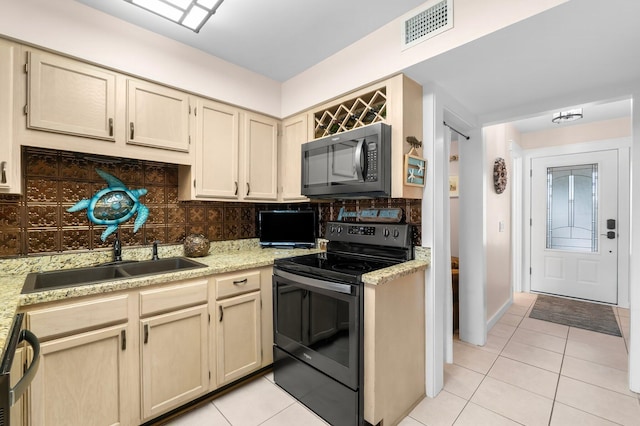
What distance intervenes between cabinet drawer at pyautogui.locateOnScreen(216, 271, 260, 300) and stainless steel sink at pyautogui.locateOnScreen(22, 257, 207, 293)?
0.17 m

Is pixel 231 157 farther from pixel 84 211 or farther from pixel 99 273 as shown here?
pixel 99 273

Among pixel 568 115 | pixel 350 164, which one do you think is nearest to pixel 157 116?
pixel 350 164

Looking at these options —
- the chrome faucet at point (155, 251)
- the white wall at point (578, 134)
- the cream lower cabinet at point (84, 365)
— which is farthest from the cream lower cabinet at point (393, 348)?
the white wall at point (578, 134)

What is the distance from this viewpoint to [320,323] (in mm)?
1838

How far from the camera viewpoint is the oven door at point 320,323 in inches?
64.2

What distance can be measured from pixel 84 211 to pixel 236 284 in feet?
3.67

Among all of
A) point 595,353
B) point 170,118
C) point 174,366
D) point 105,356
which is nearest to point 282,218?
point 170,118

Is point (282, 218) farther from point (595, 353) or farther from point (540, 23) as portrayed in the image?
point (595, 353)

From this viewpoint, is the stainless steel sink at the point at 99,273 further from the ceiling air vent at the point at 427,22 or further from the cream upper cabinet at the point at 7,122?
the ceiling air vent at the point at 427,22

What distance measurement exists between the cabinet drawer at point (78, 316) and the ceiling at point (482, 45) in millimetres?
1663

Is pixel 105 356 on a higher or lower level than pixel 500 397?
higher

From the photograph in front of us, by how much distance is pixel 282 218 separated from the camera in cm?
279

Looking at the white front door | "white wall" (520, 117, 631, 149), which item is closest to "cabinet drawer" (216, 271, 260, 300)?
the white front door

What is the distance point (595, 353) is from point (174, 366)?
11.0ft
